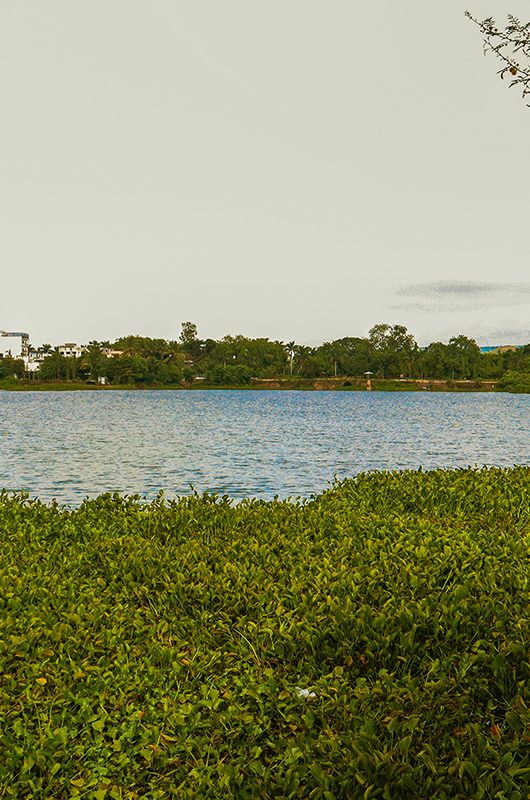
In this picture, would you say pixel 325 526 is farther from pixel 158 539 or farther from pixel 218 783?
pixel 218 783

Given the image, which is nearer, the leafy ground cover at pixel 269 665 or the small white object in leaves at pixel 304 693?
the leafy ground cover at pixel 269 665

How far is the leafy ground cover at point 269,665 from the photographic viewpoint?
12.8ft

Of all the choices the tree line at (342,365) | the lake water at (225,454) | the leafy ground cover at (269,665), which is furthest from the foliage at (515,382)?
the leafy ground cover at (269,665)

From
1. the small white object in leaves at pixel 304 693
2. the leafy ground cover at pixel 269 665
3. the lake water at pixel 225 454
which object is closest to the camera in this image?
the leafy ground cover at pixel 269 665

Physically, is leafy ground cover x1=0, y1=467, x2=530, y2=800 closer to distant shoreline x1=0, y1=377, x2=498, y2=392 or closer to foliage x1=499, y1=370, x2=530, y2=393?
foliage x1=499, y1=370, x2=530, y2=393

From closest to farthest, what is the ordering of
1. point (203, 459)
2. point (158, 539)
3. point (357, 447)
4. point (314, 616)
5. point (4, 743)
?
point (4, 743), point (314, 616), point (158, 539), point (203, 459), point (357, 447)

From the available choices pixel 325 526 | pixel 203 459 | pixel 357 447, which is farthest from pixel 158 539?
pixel 357 447

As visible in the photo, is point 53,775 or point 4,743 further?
point 4,743

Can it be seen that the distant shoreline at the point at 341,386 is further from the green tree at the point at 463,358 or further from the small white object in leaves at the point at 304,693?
the small white object in leaves at the point at 304,693

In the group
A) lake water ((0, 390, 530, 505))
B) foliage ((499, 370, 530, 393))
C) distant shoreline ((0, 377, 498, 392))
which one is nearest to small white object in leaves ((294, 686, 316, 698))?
lake water ((0, 390, 530, 505))

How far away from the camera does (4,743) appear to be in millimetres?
4355

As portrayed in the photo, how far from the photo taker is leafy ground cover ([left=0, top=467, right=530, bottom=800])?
12.8 ft

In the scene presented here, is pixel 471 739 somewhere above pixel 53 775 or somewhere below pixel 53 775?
above

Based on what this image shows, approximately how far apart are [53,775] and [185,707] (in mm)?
971
